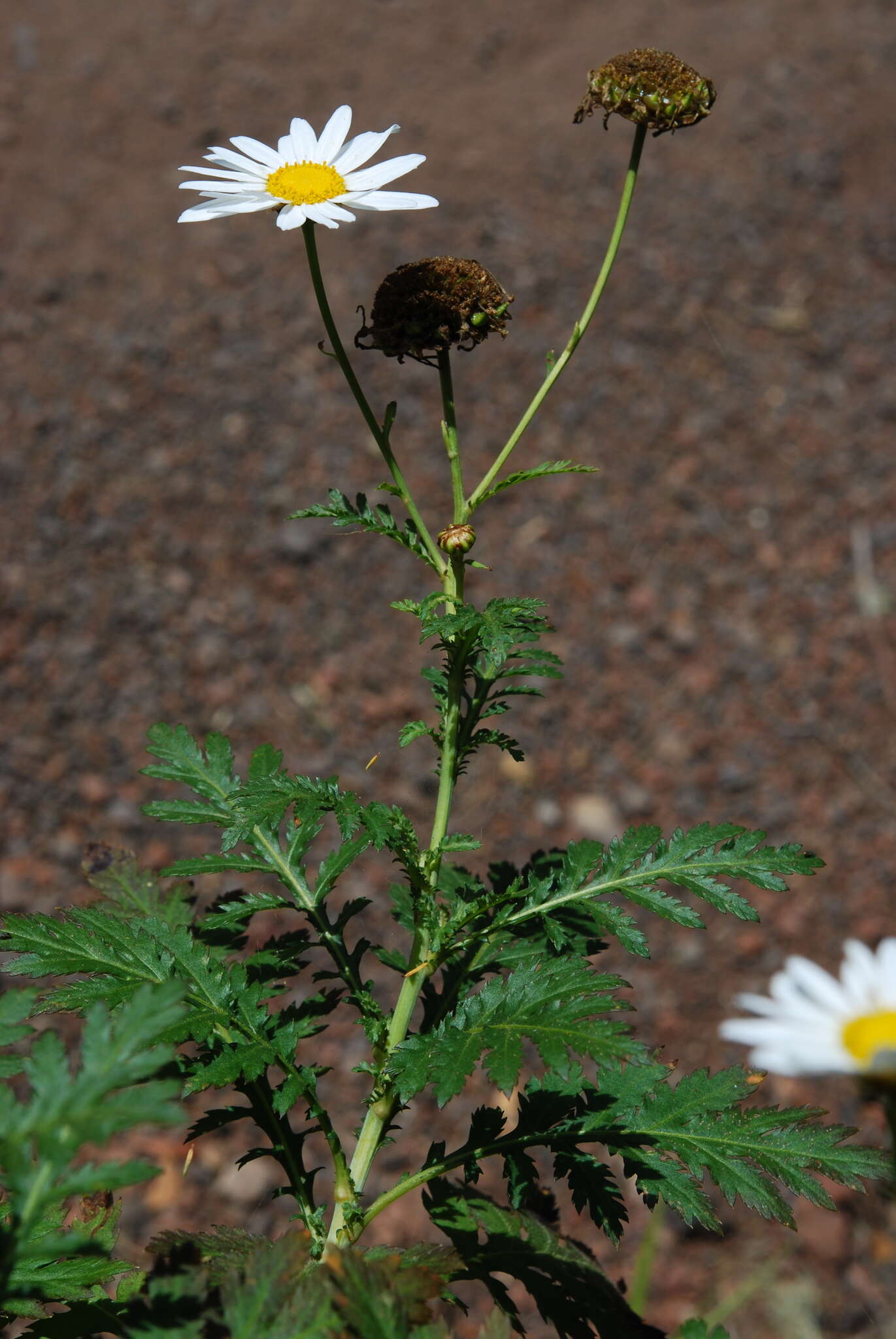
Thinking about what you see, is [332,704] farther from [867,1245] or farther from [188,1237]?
[188,1237]

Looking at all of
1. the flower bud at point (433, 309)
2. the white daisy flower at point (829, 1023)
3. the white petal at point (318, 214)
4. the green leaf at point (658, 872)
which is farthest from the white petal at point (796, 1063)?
the white petal at point (318, 214)

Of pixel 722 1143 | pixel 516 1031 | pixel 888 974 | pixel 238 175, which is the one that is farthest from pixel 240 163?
pixel 722 1143

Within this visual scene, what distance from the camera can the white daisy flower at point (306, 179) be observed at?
1312 millimetres

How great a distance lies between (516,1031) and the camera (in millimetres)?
1297

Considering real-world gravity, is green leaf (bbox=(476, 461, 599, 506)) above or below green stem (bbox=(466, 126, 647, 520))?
below

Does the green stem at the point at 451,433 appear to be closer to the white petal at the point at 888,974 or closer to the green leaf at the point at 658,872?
the green leaf at the point at 658,872

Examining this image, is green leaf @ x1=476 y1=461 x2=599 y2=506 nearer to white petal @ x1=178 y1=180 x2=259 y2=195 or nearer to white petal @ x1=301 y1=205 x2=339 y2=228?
white petal @ x1=301 y1=205 x2=339 y2=228

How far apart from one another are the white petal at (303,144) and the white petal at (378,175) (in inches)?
2.4

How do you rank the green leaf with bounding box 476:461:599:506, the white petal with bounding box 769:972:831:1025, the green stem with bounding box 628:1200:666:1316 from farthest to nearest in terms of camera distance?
the green stem with bounding box 628:1200:666:1316
the green leaf with bounding box 476:461:599:506
the white petal with bounding box 769:972:831:1025

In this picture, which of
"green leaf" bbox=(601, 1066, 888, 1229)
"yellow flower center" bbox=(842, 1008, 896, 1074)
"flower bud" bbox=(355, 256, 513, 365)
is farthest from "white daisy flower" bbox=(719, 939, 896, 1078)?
"flower bud" bbox=(355, 256, 513, 365)

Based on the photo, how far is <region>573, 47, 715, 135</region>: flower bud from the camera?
1.44 meters

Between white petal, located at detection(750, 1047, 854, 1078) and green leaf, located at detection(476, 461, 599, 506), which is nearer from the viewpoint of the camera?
white petal, located at detection(750, 1047, 854, 1078)

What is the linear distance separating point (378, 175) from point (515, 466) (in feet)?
9.91

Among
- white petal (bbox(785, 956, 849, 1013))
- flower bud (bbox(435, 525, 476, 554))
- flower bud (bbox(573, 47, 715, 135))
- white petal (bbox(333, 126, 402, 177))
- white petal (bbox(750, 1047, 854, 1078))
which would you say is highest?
flower bud (bbox(573, 47, 715, 135))
